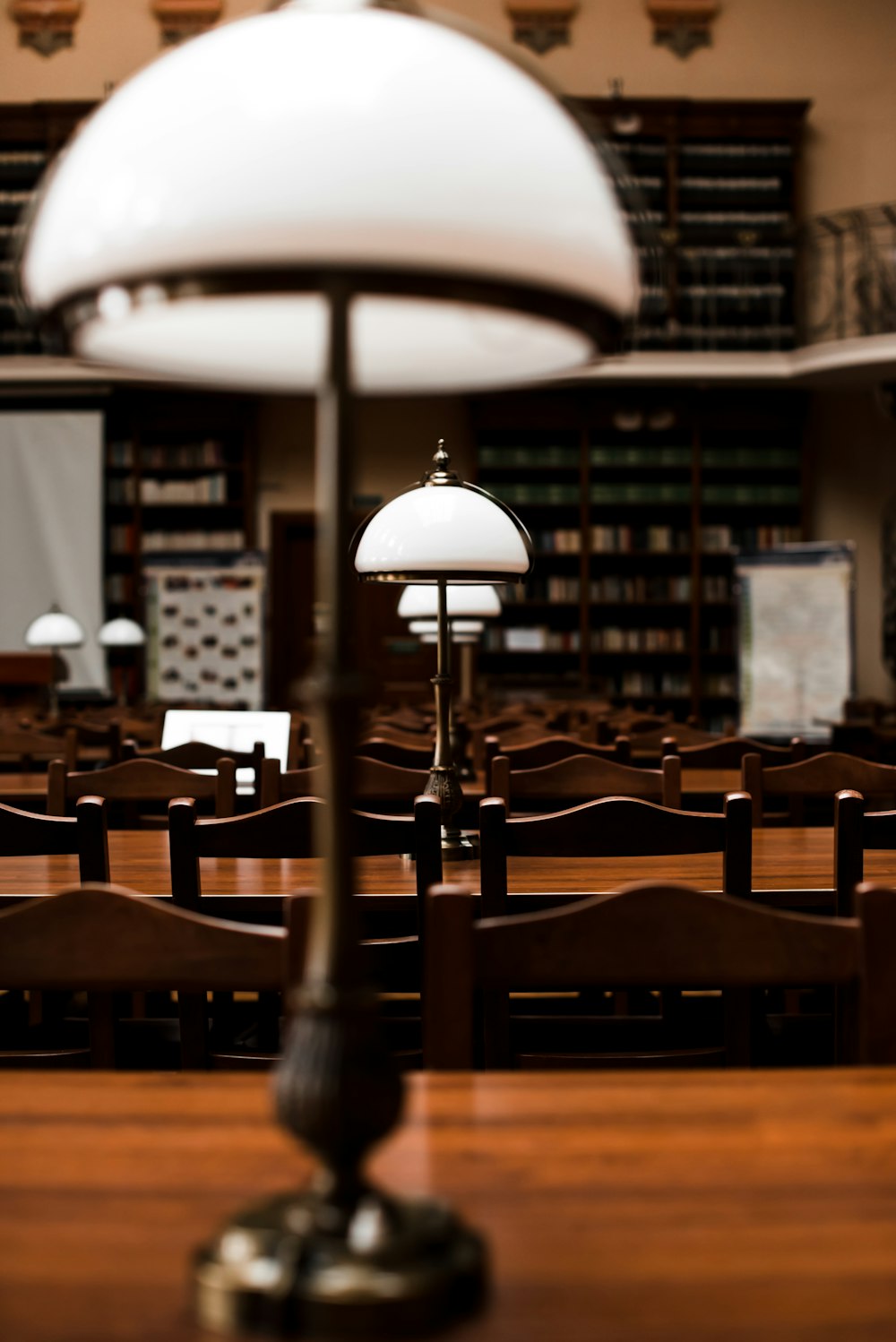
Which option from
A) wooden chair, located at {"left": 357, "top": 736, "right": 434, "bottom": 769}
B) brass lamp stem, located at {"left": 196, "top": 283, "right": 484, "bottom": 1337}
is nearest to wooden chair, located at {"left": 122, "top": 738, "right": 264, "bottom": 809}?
wooden chair, located at {"left": 357, "top": 736, "right": 434, "bottom": 769}

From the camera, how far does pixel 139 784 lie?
2979mm

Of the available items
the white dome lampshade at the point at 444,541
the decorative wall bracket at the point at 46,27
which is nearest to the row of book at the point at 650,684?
the decorative wall bracket at the point at 46,27

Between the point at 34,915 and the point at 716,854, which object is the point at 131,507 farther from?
the point at 34,915

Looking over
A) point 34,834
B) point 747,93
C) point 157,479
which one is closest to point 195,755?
point 34,834

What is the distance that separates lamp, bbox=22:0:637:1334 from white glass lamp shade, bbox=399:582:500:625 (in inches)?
134

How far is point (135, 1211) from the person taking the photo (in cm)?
78

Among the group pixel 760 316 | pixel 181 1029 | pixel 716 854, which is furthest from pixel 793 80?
pixel 181 1029

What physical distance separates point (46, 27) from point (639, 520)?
6.54 metres

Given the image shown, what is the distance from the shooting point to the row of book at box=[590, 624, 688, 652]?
11.6m

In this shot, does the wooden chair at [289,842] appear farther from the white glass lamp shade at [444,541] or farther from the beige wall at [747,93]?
the beige wall at [747,93]

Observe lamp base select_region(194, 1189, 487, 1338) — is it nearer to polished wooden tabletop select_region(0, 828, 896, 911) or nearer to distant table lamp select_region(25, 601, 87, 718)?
polished wooden tabletop select_region(0, 828, 896, 911)

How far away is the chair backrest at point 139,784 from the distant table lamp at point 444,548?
1.85 ft

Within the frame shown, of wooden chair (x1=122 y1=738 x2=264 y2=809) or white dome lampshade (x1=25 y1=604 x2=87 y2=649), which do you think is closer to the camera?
wooden chair (x1=122 y1=738 x2=264 y2=809)

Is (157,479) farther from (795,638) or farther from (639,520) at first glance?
(795,638)
